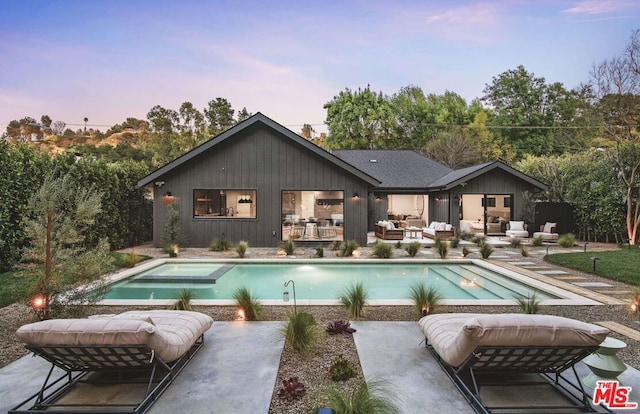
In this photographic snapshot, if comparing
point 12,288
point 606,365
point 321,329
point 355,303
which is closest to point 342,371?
point 321,329

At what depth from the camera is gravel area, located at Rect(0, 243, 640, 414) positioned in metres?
3.13

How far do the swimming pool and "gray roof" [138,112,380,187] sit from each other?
4041mm

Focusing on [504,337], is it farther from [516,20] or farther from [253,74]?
[253,74]

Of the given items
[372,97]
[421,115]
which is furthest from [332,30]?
[421,115]

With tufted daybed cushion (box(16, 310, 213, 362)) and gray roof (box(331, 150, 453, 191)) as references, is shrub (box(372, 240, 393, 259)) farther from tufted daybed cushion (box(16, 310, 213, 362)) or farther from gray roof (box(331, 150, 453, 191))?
tufted daybed cushion (box(16, 310, 213, 362))

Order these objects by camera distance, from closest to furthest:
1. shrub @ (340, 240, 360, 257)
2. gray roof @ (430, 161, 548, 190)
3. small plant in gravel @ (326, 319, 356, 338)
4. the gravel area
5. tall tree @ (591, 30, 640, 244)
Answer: the gravel area < small plant in gravel @ (326, 319, 356, 338) < shrub @ (340, 240, 360, 257) < tall tree @ (591, 30, 640, 244) < gray roof @ (430, 161, 548, 190)

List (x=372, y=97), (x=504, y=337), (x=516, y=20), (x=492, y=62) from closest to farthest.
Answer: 1. (x=504, y=337)
2. (x=516, y=20)
3. (x=492, y=62)
4. (x=372, y=97)

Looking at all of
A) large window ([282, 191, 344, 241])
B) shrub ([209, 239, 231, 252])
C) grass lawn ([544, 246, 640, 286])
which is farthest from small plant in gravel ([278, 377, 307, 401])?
large window ([282, 191, 344, 241])

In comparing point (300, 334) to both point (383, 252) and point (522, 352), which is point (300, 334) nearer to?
point (522, 352)

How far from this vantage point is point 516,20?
15.3 metres

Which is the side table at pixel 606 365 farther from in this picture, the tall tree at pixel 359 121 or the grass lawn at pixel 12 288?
the tall tree at pixel 359 121

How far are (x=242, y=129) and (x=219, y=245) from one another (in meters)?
4.26

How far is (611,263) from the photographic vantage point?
29.8 ft

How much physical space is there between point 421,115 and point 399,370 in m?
38.2
